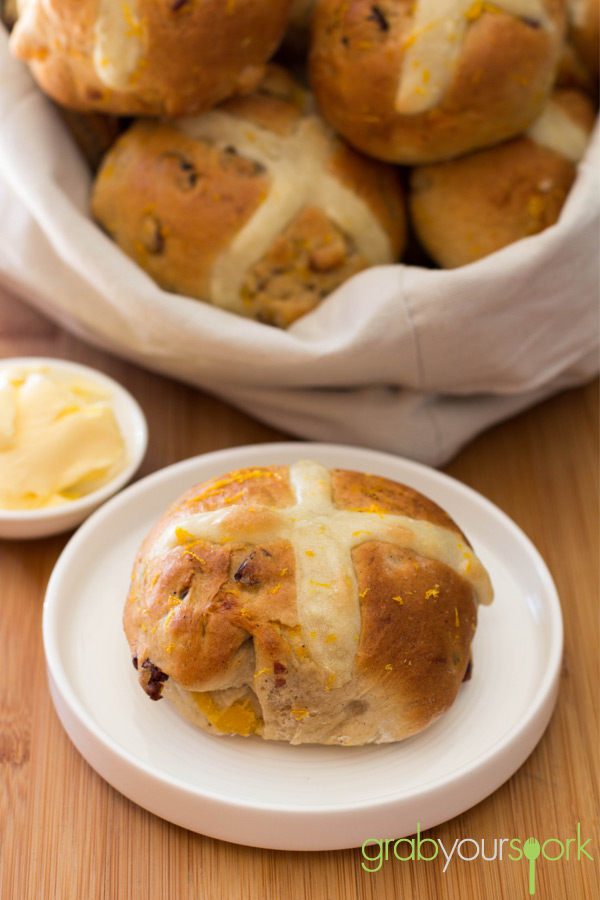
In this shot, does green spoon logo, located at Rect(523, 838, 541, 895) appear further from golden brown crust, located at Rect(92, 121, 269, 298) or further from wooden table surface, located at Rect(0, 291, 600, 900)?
golden brown crust, located at Rect(92, 121, 269, 298)

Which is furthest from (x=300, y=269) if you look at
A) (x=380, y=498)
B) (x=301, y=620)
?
(x=301, y=620)

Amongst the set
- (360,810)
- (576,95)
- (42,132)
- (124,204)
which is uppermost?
(42,132)

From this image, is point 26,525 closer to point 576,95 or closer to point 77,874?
point 77,874

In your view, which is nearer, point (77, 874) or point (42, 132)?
point (77, 874)

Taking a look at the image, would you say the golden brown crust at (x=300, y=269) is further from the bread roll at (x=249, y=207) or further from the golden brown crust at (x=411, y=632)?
the golden brown crust at (x=411, y=632)

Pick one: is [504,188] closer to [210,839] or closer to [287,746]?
[287,746]

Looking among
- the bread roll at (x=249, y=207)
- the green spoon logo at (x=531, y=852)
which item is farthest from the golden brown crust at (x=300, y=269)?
the green spoon logo at (x=531, y=852)

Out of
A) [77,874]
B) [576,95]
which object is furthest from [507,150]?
[77,874]
